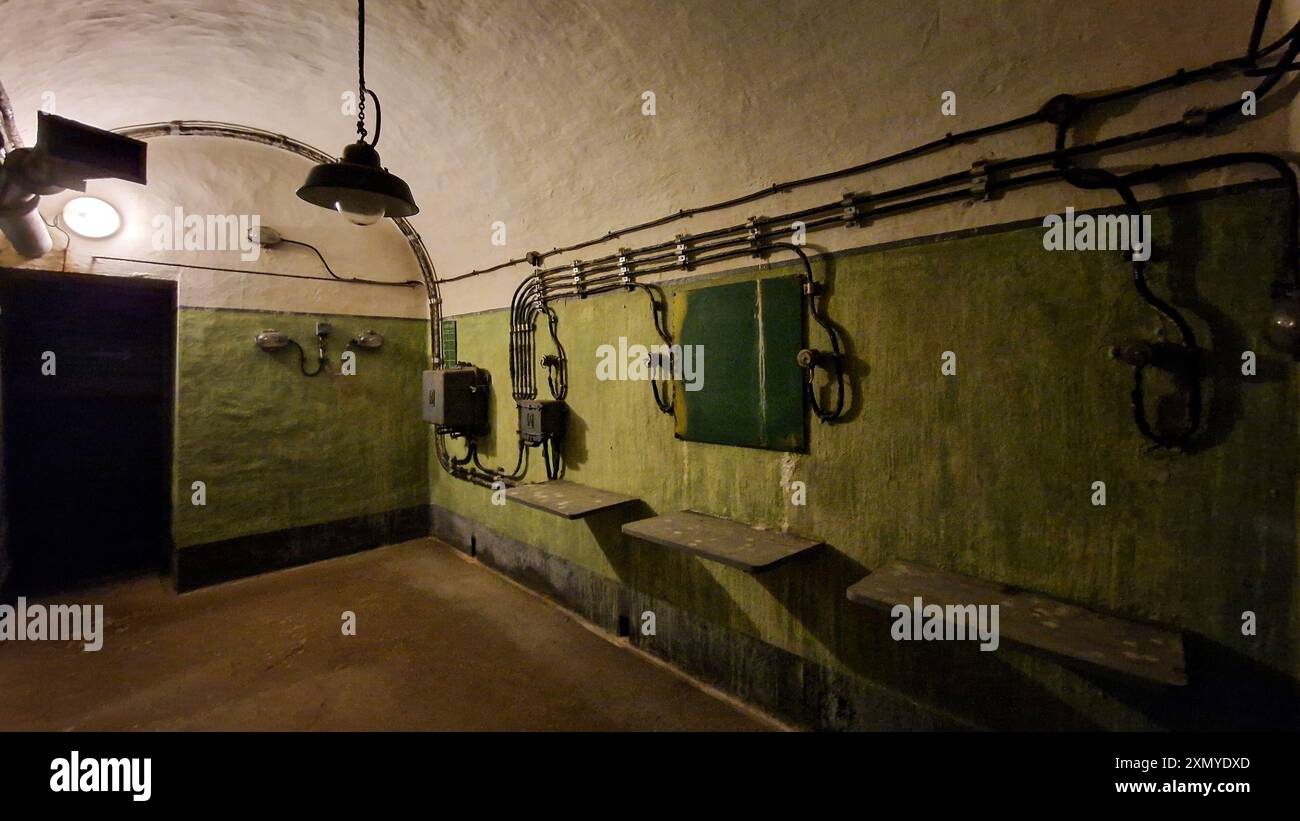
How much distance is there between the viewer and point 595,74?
110 inches

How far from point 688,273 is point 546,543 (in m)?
2.43

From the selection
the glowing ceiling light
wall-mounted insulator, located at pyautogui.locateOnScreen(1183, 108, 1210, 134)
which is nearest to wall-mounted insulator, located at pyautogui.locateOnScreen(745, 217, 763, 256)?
wall-mounted insulator, located at pyautogui.locateOnScreen(1183, 108, 1210, 134)

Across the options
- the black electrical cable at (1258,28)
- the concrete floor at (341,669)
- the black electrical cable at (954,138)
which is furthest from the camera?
the concrete floor at (341,669)

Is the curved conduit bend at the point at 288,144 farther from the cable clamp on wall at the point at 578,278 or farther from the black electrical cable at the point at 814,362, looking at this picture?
the black electrical cable at the point at 814,362

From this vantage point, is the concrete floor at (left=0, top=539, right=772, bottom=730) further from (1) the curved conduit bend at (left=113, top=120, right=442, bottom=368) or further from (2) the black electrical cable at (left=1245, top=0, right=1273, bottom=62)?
(2) the black electrical cable at (left=1245, top=0, right=1273, bottom=62)

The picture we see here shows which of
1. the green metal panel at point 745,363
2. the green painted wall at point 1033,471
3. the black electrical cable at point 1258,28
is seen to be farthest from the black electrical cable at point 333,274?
the black electrical cable at point 1258,28

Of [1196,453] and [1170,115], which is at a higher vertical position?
[1170,115]

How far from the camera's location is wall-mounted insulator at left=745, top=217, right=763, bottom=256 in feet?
8.73

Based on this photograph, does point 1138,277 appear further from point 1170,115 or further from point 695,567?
point 695,567

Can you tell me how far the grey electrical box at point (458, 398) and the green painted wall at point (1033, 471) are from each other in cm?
278

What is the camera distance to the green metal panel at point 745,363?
2.57 meters

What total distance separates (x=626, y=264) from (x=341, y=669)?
3.09 metres

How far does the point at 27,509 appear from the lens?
451 cm
